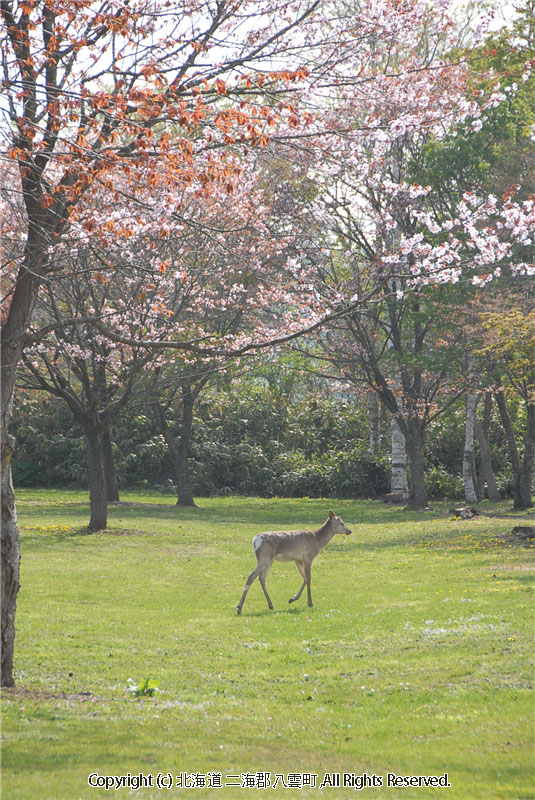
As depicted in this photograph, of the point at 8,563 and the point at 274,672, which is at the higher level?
the point at 8,563

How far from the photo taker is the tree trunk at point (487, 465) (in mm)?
31266

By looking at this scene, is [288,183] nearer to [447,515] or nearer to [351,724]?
[447,515]

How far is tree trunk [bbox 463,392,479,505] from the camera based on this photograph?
97.2 feet

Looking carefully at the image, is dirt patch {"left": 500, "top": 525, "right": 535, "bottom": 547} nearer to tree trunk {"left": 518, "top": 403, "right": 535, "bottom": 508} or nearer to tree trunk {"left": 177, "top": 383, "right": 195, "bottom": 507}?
tree trunk {"left": 518, "top": 403, "right": 535, "bottom": 508}

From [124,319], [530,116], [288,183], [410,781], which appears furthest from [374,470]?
[410,781]

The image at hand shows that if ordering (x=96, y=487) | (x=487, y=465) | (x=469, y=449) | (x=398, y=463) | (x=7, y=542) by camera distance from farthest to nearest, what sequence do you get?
(x=398, y=463), (x=487, y=465), (x=469, y=449), (x=96, y=487), (x=7, y=542)

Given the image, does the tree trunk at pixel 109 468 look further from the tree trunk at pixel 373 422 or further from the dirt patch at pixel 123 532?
the tree trunk at pixel 373 422

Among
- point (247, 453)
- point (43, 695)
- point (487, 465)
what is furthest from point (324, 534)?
point (247, 453)

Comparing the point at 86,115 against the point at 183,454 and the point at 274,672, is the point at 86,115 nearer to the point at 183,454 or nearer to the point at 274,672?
the point at 274,672

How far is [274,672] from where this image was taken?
9.34 meters

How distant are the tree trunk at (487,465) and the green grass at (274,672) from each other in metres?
12.0

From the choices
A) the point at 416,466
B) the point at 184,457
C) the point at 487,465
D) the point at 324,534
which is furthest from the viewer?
the point at 184,457

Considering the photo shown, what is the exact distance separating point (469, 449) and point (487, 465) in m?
2.17

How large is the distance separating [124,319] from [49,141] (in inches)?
458
